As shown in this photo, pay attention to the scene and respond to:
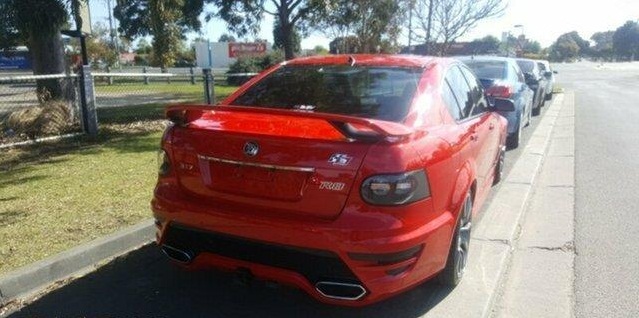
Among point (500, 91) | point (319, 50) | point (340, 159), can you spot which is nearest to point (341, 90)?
point (340, 159)

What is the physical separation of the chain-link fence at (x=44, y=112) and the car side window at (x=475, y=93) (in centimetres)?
627

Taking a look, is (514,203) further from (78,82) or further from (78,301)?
(78,82)

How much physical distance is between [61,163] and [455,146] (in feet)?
18.1

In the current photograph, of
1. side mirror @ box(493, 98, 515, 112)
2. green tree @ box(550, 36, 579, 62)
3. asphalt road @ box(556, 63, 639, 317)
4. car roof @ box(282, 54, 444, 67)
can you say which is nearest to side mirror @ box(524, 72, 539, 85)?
asphalt road @ box(556, 63, 639, 317)

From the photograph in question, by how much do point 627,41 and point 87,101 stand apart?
154 meters

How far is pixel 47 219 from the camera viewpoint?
481 centimetres

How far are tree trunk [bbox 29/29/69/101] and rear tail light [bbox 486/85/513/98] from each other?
6.90 metres

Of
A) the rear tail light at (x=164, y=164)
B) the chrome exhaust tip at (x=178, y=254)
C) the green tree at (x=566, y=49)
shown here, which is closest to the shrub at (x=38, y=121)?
the rear tail light at (x=164, y=164)

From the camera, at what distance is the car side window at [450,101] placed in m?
3.94

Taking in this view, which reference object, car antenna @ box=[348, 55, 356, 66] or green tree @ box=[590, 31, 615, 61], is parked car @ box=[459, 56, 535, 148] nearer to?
car antenna @ box=[348, 55, 356, 66]

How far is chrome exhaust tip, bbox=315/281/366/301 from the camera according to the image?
2987mm

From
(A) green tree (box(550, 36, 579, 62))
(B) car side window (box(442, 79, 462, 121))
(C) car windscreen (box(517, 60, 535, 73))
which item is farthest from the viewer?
(A) green tree (box(550, 36, 579, 62))

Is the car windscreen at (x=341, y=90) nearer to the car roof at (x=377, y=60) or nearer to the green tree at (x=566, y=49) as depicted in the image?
the car roof at (x=377, y=60)

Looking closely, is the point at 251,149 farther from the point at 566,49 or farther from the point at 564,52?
the point at 566,49
